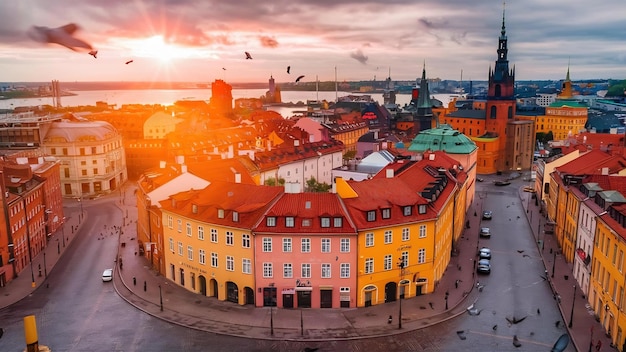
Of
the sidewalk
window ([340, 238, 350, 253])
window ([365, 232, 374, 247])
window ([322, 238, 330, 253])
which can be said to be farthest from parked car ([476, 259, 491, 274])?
window ([322, 238, 330, 253])

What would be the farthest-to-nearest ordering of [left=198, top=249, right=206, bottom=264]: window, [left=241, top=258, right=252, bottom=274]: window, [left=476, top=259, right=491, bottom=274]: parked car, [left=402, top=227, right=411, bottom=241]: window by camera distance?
[left=476, top=259, right=491, bottom=274]: parked car, [left=198, top=249, right=206, bottom=264]: window, [left=402, top=227, right=411, bottom=241]: window, [left=241, top=258, right=252, bottom=274]: window

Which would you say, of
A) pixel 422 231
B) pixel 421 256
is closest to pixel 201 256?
pixel 421 256

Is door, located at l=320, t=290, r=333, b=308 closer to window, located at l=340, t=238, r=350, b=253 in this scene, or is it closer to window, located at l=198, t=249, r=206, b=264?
window, located at l=340, t=238, r=350, b=253

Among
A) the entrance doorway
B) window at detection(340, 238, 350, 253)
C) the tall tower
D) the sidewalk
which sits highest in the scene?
the tall tower

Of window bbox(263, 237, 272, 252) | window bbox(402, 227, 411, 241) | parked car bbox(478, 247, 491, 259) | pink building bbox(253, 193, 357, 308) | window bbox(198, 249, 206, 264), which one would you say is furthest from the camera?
parked car bbox(478, 247, 491, 259)

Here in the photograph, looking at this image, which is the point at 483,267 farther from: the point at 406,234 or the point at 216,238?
the point at 216,238

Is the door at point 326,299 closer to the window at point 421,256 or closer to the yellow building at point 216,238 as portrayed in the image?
the yellow building at point 216,238
